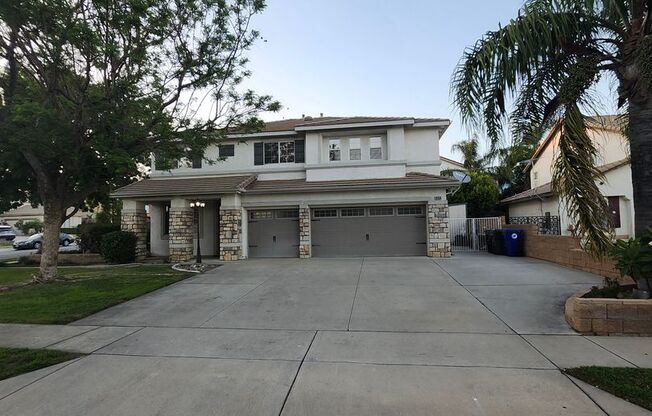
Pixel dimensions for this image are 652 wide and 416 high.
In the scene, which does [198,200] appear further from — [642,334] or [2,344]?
→ [642,334]

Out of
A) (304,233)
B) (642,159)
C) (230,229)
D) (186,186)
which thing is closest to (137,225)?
(186,186)

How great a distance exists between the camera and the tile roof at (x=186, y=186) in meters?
15.4

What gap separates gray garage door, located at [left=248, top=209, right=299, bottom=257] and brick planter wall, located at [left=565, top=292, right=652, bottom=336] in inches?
476

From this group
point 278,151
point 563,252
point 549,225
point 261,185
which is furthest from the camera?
point 278,151

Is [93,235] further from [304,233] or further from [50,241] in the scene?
[304,233]

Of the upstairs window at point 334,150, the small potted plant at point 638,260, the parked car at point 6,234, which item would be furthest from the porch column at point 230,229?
the parked car at point 6,234

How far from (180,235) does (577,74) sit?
15.0 metres

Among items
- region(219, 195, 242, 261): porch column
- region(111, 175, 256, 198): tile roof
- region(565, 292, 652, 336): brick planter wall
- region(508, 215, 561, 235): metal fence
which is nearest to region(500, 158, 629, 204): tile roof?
region(508, 215, 561, 235): metal fence

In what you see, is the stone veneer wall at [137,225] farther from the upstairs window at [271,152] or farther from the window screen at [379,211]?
the window screen at [379,211]

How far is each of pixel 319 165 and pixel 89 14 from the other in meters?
9.79

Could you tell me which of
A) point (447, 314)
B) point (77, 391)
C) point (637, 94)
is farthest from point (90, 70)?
point (637, 94)

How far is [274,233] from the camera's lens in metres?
16.6

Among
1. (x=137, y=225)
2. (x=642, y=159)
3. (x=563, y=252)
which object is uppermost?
(x=642, y=159)

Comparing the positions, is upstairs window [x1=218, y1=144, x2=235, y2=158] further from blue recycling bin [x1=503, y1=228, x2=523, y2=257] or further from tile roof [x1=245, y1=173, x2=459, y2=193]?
blue recycling bin [x1=503, y1=228, x2=523, y2=257]
